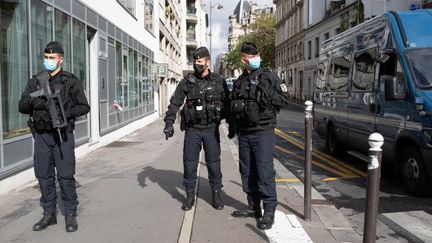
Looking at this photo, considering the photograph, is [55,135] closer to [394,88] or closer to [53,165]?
[53,165]

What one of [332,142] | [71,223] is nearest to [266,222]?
[71,223]

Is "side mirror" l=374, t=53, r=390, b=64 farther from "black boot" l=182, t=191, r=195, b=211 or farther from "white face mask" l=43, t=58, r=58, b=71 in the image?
"white face mask" l=43, t=58, r=58, b=71

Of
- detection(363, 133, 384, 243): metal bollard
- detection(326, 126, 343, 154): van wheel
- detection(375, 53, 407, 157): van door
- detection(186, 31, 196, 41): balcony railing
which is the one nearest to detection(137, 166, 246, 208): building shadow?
detection(375, 53, 407, 157): van door

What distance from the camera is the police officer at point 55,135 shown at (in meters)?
4.83

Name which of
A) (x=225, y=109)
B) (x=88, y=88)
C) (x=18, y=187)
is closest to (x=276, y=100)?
(x=225, y=109)

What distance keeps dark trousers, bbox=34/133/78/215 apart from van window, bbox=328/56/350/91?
20.9ft

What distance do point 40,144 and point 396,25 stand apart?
18.6 ft

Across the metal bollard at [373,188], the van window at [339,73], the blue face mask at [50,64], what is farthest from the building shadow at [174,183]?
the van window at [339,73]

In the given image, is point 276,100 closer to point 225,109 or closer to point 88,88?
point 225,109

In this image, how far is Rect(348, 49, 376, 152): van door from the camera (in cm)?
822

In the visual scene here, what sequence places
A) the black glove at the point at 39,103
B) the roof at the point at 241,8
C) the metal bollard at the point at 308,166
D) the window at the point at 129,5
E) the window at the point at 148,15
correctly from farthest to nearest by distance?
the roof at the point at 241,8
the window at the point at 148,15
the window at the point at 129,5
the metal bollard at the point at 308,166
the black glove at the point at 39,103

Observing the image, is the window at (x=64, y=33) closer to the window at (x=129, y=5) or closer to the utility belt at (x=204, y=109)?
the utility belt at (x=204, y=109)

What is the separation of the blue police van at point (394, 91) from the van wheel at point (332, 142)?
62 cm

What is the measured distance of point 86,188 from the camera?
7.28 m
